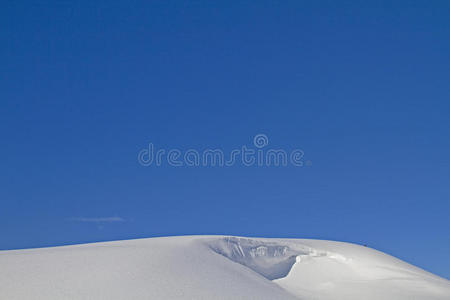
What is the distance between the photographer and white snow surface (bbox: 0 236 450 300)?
26.5 feet

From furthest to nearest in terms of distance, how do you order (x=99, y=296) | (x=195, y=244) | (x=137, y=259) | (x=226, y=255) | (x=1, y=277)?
(x=226, y=255)
(x=195, y=244)
(x=137, y=259)
(x=1, y=277)
(x=99, y=296)

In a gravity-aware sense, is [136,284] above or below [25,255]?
below

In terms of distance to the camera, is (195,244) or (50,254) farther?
(195,244)

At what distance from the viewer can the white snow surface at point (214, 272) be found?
8.09 m

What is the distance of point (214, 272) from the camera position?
9969 millimetres

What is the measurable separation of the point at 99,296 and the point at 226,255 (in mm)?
5795

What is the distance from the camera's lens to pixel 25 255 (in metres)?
9.71

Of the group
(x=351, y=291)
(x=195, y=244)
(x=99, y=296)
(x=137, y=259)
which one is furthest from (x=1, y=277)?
(x=351, y=291)

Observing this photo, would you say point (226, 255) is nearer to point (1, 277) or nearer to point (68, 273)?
point (68, 273)

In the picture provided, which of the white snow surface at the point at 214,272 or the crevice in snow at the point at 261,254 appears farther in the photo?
the crevice in snow at the point at 261,254

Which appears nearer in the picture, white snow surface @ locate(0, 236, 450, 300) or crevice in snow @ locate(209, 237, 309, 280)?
white snow surface @ locate(0, 236, 450, 300)

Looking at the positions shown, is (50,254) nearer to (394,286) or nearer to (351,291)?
(351,291)

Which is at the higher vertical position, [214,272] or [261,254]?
[261,254]

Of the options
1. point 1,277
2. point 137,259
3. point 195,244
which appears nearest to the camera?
point 1,277
